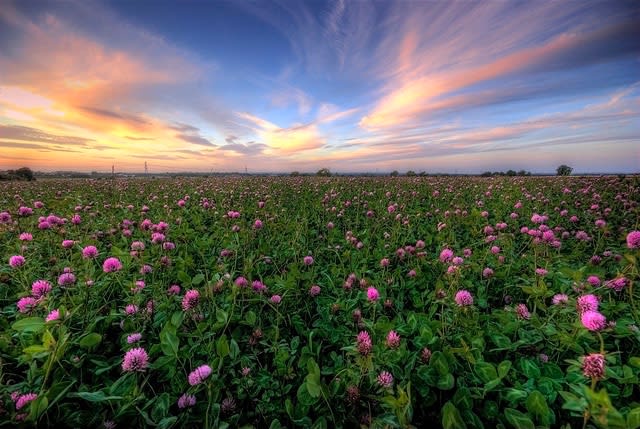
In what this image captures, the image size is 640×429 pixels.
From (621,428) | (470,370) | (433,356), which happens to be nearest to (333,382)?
(433,356)

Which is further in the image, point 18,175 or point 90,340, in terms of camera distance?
point 18,175

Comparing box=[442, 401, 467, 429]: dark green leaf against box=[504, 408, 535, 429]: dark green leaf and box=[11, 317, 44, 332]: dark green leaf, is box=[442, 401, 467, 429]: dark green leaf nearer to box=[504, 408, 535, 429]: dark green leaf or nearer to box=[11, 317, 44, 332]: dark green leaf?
box=[504, 408, 535, 429]: dark green leaf

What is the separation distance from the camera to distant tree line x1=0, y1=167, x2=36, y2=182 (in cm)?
2606

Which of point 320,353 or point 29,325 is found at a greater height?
point 29,325

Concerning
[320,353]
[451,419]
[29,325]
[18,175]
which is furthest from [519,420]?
[18,175]

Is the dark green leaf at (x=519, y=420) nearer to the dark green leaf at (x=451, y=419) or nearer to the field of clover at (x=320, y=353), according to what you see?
the field of clover at (x=320, y=353)

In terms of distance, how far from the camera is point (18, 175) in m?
27.1

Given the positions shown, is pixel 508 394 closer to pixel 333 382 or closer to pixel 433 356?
pixel 433 356

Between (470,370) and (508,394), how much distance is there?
0.79 feet

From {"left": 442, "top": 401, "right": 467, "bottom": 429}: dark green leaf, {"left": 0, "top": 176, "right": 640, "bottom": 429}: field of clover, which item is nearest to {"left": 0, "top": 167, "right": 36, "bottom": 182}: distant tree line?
{"left": 0, "top": 176, "right": 640, "bottom": 429}: field of clover

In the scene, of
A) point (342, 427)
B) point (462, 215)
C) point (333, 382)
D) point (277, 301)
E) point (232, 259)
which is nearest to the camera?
point (342, 427)

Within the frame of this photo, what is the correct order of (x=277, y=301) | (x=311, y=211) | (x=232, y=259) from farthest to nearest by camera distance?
(x=311, y=211)
(x=232, y=259)
(x=277, y=301)

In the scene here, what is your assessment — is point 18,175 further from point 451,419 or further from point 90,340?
point 451,419

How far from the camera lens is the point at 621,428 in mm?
1044
